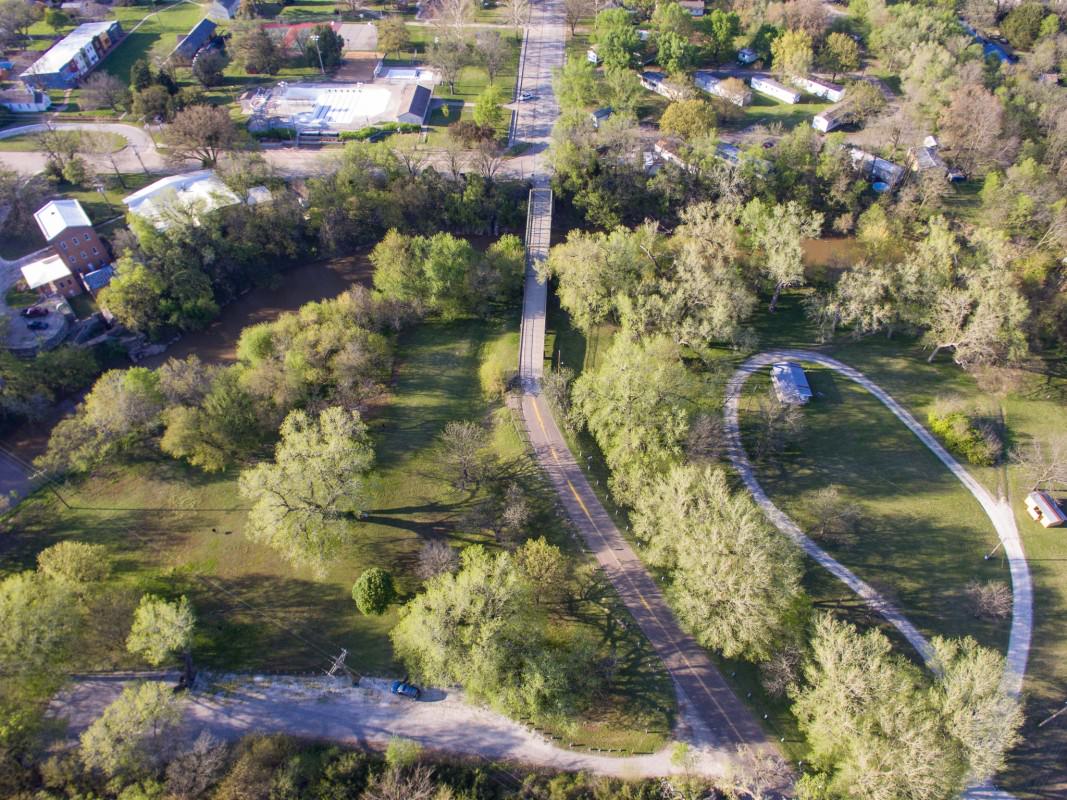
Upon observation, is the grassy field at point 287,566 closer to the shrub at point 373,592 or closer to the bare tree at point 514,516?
the bare tree at point 514,516

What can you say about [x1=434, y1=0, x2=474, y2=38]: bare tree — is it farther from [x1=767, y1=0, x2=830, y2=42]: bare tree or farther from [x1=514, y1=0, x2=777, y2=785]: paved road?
[x1=514, y1=0, x2=777, y2=785]: paved road

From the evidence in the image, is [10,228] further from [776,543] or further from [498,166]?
[776,543]

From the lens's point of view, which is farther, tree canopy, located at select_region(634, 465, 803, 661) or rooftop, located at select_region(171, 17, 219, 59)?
rooftop, located at select_region(171, 17, 219, 59)

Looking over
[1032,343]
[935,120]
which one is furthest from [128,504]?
[935,120]

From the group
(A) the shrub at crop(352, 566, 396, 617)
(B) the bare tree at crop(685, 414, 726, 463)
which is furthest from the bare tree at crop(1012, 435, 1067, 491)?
(A) the shrub at crop(352, 566, 396, 617)

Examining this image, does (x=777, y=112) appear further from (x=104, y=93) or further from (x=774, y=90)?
(x=104, y=93)

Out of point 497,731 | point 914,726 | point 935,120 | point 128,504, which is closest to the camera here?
point 914,726
